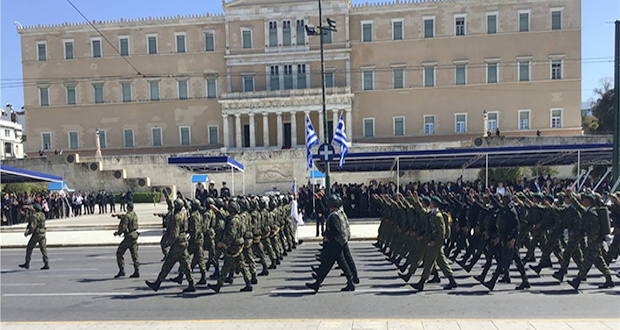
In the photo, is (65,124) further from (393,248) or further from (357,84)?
(393,248)

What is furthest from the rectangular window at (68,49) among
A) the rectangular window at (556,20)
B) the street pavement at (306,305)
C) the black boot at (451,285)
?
the black boot at (451,285)

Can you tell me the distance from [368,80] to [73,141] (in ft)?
108

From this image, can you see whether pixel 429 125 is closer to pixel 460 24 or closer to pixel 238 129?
pixel 460 24

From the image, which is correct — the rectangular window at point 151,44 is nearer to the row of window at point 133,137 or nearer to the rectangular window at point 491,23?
the row of window at point 133,137

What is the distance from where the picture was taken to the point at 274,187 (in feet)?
129

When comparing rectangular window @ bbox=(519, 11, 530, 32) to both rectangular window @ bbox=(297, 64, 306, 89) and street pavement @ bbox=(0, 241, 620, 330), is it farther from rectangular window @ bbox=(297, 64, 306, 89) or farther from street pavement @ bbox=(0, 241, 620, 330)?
street pavement @ bbox=(0, 241, 620, 330)

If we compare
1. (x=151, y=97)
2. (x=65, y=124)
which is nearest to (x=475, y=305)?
(x=151, y=97)

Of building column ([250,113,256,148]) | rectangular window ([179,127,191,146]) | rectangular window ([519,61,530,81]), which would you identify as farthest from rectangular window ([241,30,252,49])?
rectangular window ([519,61,530,81])

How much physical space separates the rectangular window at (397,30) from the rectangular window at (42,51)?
37457 millimetres

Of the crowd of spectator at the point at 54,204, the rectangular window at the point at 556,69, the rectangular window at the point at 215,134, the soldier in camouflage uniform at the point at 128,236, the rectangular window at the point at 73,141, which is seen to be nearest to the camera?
the soldier in camouflage uniform at the point at 128,236

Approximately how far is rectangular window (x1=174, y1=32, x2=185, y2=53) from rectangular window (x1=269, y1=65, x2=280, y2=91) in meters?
9.85

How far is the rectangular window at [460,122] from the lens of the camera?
166 feet

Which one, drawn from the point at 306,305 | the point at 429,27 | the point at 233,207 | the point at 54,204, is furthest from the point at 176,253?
the point at 429,27

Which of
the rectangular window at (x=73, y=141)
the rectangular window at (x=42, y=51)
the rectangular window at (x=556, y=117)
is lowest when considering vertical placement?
the rectangular window at (x=73, y=141)
